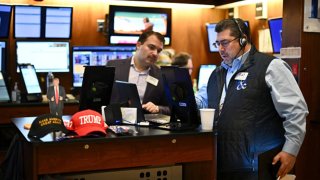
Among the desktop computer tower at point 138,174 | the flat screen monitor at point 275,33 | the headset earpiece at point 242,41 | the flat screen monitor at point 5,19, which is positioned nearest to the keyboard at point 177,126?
the desktop computer tower at point 138,174

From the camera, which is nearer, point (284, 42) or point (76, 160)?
point (76, 160)

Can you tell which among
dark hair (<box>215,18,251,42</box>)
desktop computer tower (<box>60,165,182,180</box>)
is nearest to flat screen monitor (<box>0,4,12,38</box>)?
desktop computer tower (<box>60,165,182,180</box>)

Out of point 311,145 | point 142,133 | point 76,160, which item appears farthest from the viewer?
point 311,145

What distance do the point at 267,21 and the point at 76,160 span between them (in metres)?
3.87

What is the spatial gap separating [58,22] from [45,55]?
1.38 feet

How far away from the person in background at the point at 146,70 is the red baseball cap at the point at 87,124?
37.6 inches

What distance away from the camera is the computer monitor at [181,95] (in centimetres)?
273

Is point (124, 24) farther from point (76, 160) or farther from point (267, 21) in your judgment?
point (76, 160)

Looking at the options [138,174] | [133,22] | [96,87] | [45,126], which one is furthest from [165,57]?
[45,126]

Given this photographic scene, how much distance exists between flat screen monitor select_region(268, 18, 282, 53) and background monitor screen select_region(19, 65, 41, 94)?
8.86 ft

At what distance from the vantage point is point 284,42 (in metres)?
3.95

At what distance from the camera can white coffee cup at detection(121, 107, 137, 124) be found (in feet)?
9.36

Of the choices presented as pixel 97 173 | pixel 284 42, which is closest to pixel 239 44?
pixel 97 173

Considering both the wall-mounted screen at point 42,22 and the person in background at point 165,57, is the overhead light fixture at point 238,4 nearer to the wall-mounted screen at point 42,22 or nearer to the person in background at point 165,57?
the person in background at point 165,57
